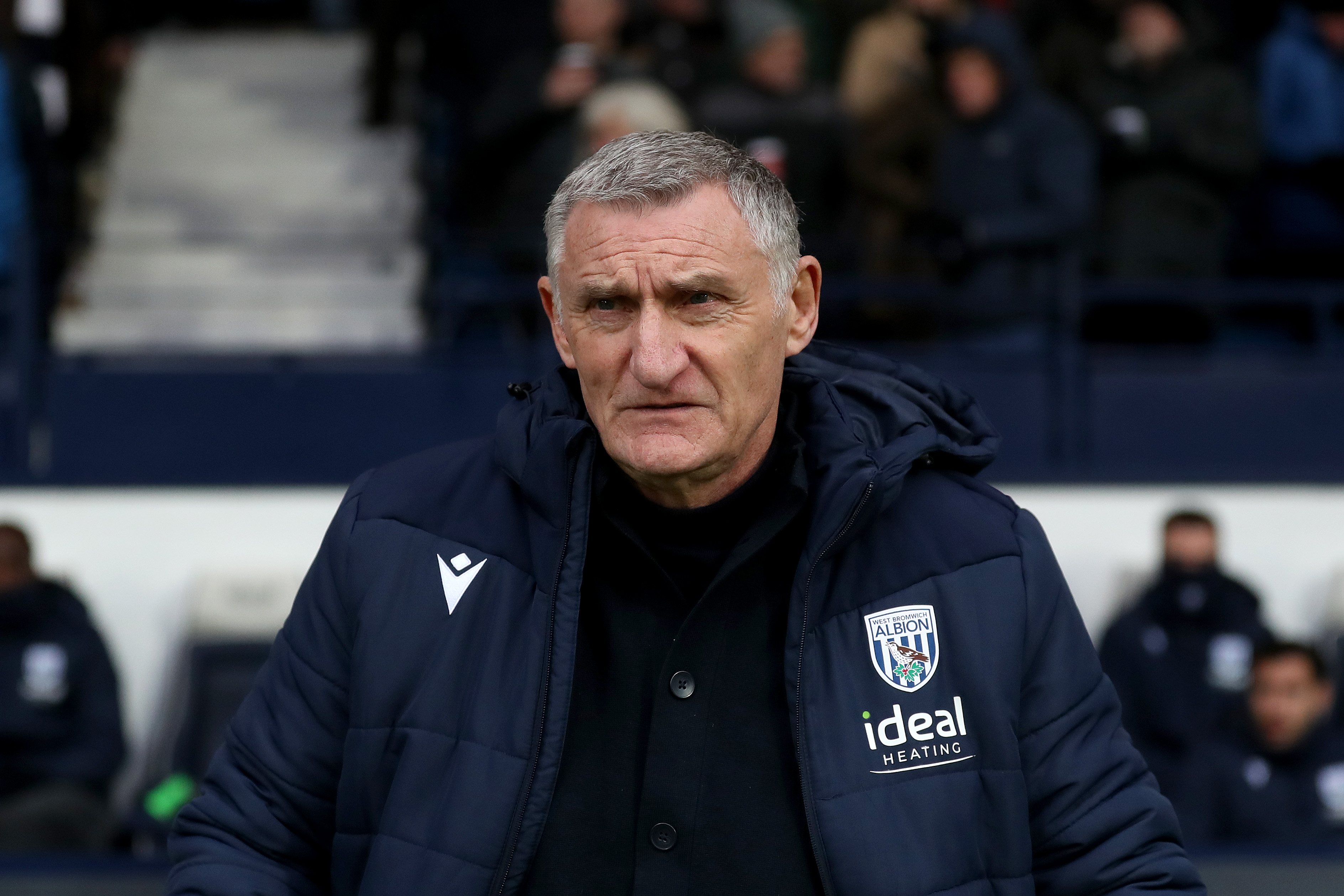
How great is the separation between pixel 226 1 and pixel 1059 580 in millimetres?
9911

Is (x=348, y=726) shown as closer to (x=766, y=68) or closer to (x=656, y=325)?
(x=656, y=325)

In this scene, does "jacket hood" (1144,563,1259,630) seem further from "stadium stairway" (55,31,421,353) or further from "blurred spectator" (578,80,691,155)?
"stadium stairway" (55,31,421,353)

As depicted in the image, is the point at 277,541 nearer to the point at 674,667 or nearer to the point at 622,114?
the point at 622,114

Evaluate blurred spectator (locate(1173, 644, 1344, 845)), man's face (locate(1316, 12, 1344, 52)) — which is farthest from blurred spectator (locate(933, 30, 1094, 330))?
blurred spectator (locate(1173, 644, 1344, 845))

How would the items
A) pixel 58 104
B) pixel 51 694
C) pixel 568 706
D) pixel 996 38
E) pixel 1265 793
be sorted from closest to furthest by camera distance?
pixel 568 706 → pixel 1265 793 → pixel 51 694 → pixel 996 38 → pixel 58 104

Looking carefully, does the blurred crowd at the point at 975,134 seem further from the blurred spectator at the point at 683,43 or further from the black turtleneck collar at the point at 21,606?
the black turtleneck collar at the point at 21,606

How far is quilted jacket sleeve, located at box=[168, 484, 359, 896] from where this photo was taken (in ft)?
6.87

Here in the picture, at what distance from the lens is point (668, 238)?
209 centimetres

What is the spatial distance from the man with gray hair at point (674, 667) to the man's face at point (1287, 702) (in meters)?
4.04

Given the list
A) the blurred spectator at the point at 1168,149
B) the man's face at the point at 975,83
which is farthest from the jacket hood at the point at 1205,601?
the man's face at the point at 975,83

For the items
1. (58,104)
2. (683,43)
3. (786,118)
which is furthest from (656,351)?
(58,104)

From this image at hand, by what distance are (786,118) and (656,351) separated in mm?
5255

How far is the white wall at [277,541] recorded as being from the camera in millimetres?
7062

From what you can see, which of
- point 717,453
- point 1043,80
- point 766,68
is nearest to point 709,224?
point 717,453
